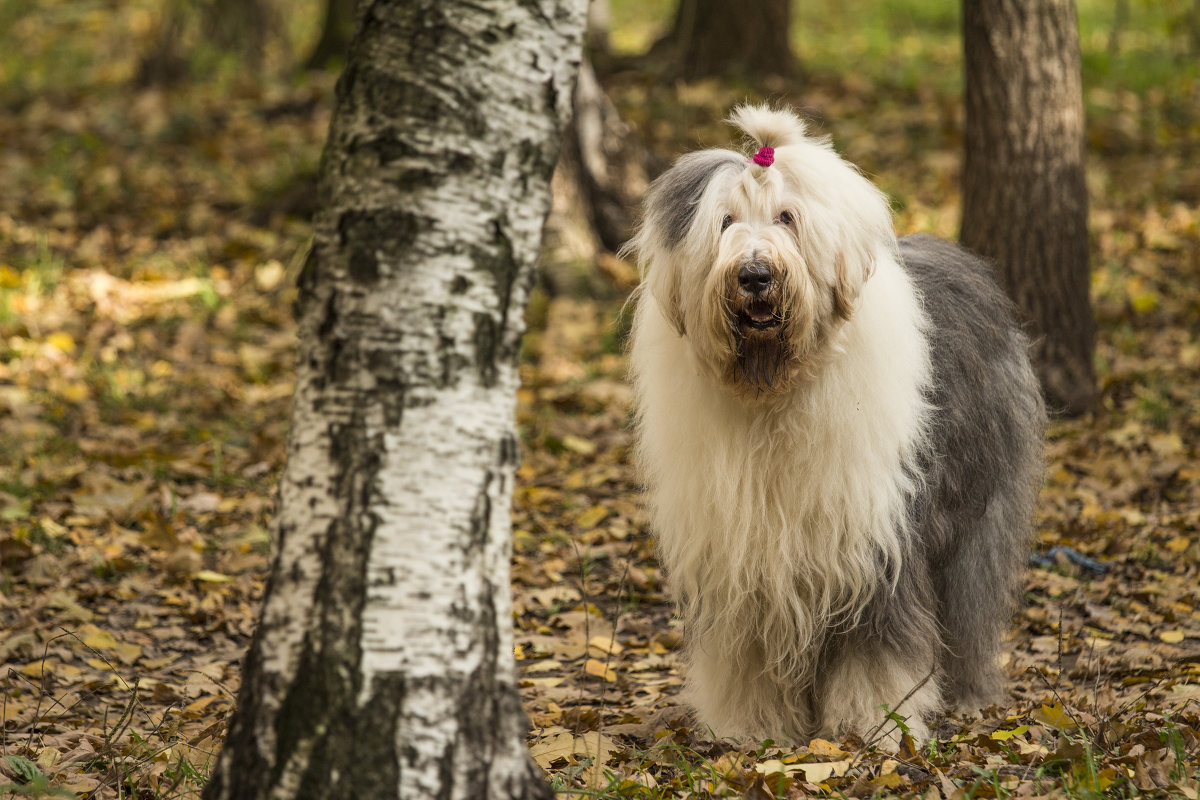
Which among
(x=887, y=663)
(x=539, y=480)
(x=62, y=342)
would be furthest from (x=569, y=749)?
(x=62, y=342)

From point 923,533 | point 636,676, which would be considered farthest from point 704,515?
point 636,676

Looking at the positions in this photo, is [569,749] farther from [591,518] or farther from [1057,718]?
[591,518]

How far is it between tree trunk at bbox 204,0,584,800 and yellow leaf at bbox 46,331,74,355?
5.52 meters

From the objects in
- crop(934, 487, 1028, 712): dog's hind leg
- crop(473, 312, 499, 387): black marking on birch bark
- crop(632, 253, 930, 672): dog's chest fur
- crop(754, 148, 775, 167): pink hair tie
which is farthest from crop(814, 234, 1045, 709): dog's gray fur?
crop(473, 312, 499, 387): black marking on birch bark

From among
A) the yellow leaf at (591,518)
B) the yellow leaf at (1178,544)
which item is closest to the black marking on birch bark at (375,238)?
the yellow leaf at (591,518)

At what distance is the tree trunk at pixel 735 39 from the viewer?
10.4 meters

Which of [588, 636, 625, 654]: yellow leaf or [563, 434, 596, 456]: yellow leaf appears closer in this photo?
[588, 636, 625, 654]: yellow leaf

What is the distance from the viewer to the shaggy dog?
3.22 meters

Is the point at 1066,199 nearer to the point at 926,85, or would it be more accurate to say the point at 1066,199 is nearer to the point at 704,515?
the point at 704,515

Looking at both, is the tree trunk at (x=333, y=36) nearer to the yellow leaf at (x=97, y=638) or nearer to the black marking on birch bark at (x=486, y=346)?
the yellow leaf at (x=97, y=638)

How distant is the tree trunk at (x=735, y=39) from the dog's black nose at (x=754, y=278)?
7717 mm

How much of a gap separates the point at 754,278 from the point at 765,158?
388 mm

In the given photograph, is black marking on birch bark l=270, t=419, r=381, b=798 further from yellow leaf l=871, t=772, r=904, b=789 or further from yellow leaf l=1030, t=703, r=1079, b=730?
yellow leaf l=1030, t=703, r=1079, b=730

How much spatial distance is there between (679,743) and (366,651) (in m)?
1.65
